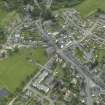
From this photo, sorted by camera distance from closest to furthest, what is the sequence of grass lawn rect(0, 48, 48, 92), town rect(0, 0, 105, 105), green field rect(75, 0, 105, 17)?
town rect(0, 0, 105, 105) < grass lawn rect(0, 48, 48, 92) < green field rect(75, 0, 105, 17)

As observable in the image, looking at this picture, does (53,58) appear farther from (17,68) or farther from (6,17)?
(6,17)

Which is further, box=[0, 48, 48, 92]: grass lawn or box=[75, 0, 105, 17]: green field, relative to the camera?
Result: box=[75, 0, 105, 17]: green field

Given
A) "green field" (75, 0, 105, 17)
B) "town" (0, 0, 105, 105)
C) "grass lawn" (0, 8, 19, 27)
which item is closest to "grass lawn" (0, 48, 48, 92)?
"town" (0, 0, 105, 105)

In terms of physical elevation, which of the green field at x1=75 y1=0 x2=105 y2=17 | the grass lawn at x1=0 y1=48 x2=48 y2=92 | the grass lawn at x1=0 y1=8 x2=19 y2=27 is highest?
the grass lawn at x1=0 y1=8 x2=19 y2=27

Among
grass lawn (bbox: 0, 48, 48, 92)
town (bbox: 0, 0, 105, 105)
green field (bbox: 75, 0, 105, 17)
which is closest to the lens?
Answer: town (bbox: 0, 0, 105, 105)

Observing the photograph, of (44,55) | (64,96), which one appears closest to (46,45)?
(44,55)

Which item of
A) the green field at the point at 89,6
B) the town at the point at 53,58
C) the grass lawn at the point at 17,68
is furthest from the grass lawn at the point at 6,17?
the green field at the point at 89,6

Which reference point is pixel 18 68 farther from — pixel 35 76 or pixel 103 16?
pixel 103 16

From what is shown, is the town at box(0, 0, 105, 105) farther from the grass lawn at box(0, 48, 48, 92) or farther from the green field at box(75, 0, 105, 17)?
the green field at box(75, 0, 105, 17)
